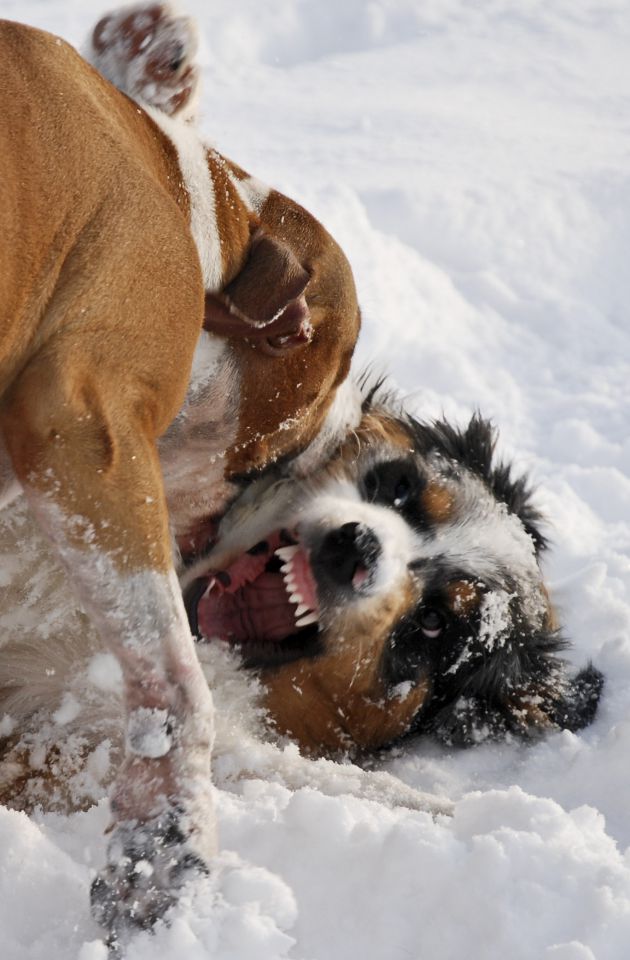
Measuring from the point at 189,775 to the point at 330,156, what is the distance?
452 centimetres

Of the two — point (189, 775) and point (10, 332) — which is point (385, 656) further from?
point (10, 332)

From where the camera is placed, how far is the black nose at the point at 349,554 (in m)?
3.41

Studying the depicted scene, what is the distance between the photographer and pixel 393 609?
3510 mm

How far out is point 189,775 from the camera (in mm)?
2279

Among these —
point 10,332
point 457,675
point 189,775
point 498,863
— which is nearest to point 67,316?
point 10,332

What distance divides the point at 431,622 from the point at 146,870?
160cm

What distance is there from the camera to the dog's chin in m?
3.50

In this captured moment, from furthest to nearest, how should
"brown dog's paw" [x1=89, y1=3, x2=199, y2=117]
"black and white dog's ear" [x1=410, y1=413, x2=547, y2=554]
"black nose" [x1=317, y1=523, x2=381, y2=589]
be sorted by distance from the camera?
"black and white dog's ear" [x1=410, y1=413, x2=547, y2=554] → "black nose" [x1=317, y1=523, x2=381, y2=589] → "brown dog's paw" [x1=89, y1=3, x2=199, y2=117]

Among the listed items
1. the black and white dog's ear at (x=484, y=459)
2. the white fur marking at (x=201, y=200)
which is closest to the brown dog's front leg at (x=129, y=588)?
the white fur marking at (x=201, y=200)

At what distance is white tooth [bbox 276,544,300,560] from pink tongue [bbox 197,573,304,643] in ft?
0.23

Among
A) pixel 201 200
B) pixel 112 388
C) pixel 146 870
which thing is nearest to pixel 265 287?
pixel 201 200

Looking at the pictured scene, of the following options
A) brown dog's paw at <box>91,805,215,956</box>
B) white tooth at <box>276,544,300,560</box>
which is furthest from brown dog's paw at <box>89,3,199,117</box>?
brown dog's paw at <box>91,805,215,956</box>

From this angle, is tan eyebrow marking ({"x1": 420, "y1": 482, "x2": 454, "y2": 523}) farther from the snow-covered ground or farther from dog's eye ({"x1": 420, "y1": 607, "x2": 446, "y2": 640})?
the snow-covered ground

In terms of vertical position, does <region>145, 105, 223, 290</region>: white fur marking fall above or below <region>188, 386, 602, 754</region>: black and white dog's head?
above
